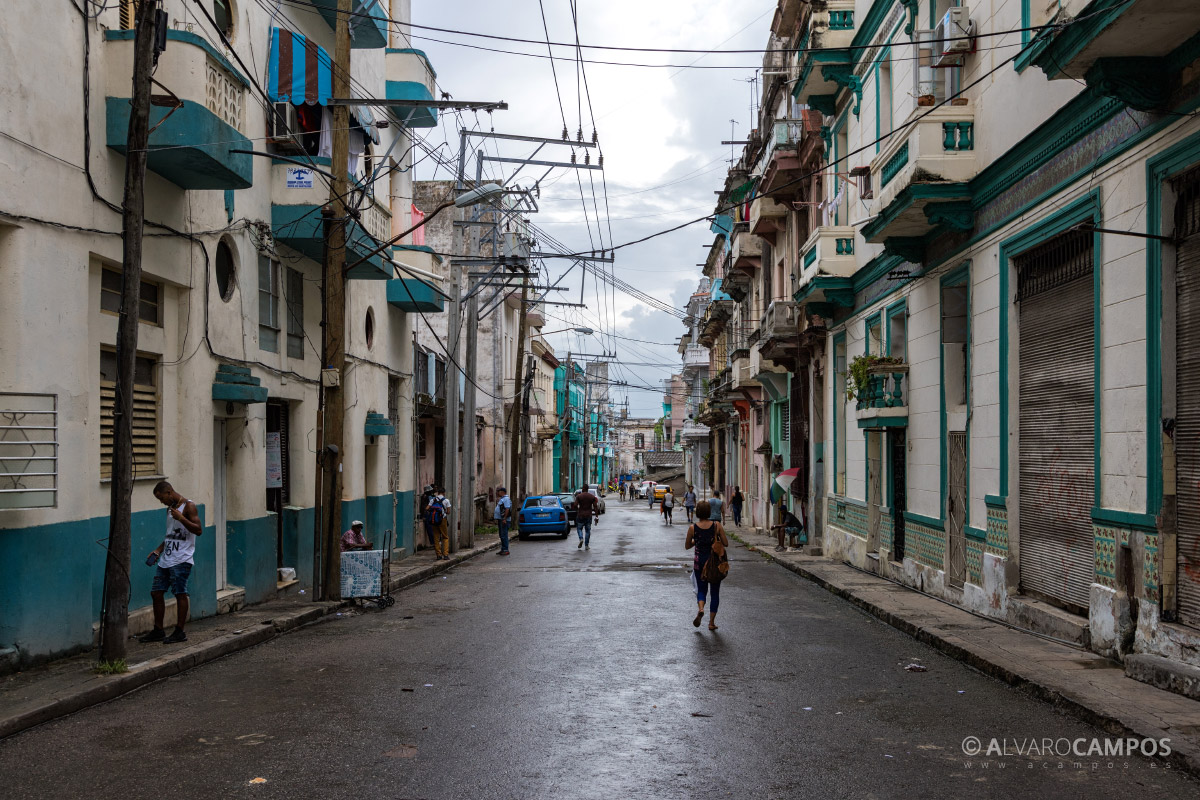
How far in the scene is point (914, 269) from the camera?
1694cm

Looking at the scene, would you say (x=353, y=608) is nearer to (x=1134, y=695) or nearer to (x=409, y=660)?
(x=409, y=660)

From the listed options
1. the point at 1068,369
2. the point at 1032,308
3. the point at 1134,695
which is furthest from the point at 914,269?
the point at 1134,695

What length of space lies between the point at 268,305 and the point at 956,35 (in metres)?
10.4

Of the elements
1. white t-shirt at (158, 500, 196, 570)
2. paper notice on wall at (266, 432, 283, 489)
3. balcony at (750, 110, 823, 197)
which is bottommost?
white t-shirt at (158, 500, 196, 570)

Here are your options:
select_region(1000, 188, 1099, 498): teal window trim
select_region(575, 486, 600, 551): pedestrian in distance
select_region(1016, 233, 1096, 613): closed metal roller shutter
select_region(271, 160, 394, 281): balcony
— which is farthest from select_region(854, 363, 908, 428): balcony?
select_region(575, 486, 600, 551): pedestrian in distance

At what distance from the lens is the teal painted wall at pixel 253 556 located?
14.5 metres

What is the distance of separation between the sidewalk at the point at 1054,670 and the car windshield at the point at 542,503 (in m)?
22.3

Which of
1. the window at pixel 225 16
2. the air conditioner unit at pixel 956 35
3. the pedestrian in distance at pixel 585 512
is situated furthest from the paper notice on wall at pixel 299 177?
the pedestrian in distance at pixel 585 512

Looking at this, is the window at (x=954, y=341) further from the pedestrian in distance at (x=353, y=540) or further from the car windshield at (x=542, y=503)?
the car windshield at (x=542, y=503)

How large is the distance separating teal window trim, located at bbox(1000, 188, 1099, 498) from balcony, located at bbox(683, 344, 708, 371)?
204 feet

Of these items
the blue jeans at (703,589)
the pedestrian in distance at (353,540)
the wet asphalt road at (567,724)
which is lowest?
the wet asphalt road at (567,724)

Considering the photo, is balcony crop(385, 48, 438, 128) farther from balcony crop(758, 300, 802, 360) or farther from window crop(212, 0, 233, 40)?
balcony crop(758, 300, 802, 360)

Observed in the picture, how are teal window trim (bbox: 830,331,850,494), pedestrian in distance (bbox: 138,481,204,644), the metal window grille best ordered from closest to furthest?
the metal window grille → pedestrian in distance (bbox: 138,481,204,644) → teal window trim (bbox: 830,331,850,494)

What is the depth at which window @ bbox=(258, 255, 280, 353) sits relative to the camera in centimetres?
1551
